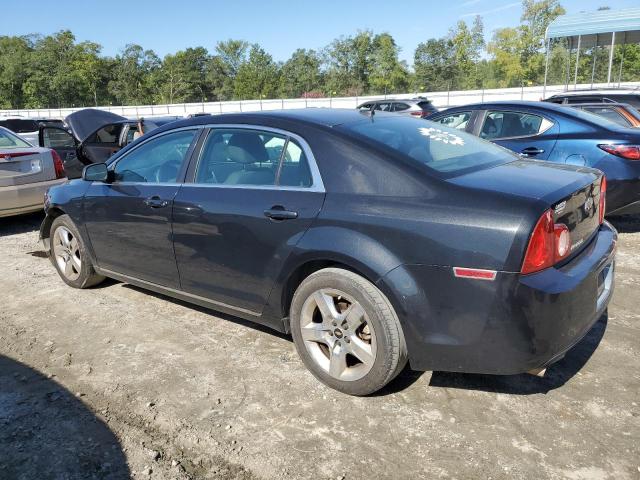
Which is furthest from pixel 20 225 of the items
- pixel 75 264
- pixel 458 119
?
pixel 458 119

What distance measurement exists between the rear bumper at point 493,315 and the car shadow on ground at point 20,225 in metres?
6.62

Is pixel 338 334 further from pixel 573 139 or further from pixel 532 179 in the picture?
pixel 573 139

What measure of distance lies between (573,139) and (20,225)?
7.73 meters

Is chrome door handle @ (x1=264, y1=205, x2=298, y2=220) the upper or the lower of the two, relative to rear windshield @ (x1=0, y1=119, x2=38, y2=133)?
lower

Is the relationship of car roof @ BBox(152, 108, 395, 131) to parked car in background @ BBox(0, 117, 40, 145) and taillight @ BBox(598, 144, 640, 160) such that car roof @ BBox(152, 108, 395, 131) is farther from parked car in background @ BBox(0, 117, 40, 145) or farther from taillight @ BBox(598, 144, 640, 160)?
parked car in background @ BBox(0, 117, 40, 145)

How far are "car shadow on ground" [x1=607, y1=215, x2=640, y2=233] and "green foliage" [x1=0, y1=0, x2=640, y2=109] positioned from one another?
5427cm

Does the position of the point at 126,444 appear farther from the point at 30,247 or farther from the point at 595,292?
the point at 30,247

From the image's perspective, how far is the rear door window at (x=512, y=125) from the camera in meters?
6.20

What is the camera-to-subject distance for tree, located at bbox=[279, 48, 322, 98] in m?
68.3

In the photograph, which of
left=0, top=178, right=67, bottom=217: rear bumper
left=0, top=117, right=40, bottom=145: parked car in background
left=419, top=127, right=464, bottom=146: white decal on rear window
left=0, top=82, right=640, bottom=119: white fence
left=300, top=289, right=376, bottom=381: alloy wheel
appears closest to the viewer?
left=300, top=289, right=376, bottom=381: alloy wheel

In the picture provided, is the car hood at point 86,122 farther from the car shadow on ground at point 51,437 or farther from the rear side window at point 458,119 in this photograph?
the car shadow on ground at point 51,437

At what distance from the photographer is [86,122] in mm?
10195

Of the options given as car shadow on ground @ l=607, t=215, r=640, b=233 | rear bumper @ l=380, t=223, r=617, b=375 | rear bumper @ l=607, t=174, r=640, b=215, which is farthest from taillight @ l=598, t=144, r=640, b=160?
rear bumper @ l=380, t=223, r=617, b=375

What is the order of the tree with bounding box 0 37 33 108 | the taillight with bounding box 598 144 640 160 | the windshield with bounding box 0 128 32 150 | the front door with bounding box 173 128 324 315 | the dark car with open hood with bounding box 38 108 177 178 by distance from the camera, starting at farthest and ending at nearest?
the tree with bounding box 0 37 33 108 < the dark car with open hood with bounding box 38 108 177 178 < the windshield with bounding box 0 128 32 150 < the taillight with bounding box 598 144 640 160 < the front door with bounding box 173 128 324 315
